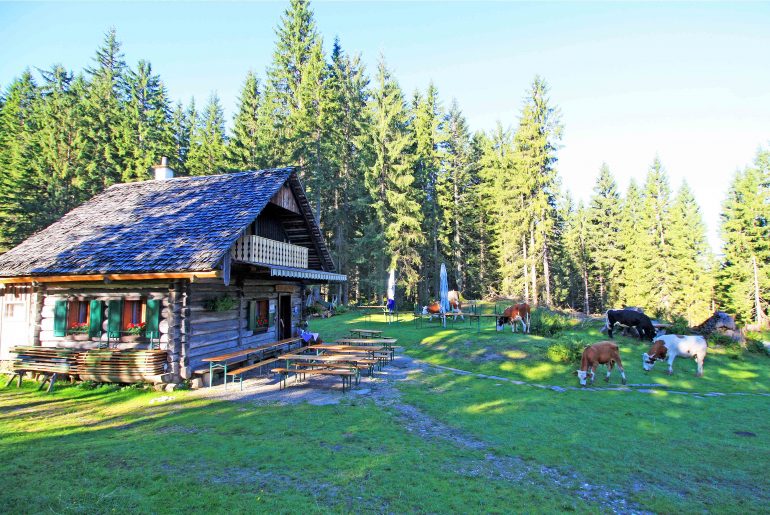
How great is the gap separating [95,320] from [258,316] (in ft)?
18.6


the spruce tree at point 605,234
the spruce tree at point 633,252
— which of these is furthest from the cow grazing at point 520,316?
the spruce tree at point 605,234

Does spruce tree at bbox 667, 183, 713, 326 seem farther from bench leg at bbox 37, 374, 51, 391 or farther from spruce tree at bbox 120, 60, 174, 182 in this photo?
spruce tree at bbox 120, 60, 174, 182

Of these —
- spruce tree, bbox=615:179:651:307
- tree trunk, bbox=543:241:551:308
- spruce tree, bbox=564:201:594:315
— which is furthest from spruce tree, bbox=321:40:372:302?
spruce tree, bbox=615:179:651:307

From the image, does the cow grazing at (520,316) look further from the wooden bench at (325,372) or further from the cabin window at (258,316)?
the cabin window at (258,316)

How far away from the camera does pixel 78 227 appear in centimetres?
1527

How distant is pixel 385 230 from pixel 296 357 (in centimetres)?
2429

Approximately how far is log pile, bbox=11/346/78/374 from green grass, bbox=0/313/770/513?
74 centimetres

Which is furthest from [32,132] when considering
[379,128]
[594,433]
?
[594,433]

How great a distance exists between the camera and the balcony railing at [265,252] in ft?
45.1

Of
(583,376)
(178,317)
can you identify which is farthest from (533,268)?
(178,317)

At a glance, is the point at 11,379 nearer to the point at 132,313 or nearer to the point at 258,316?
the point at 132,313

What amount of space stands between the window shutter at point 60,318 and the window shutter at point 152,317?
3321 millimetres

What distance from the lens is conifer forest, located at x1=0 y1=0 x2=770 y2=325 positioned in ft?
118

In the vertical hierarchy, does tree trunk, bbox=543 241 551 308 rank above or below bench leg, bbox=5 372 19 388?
above
